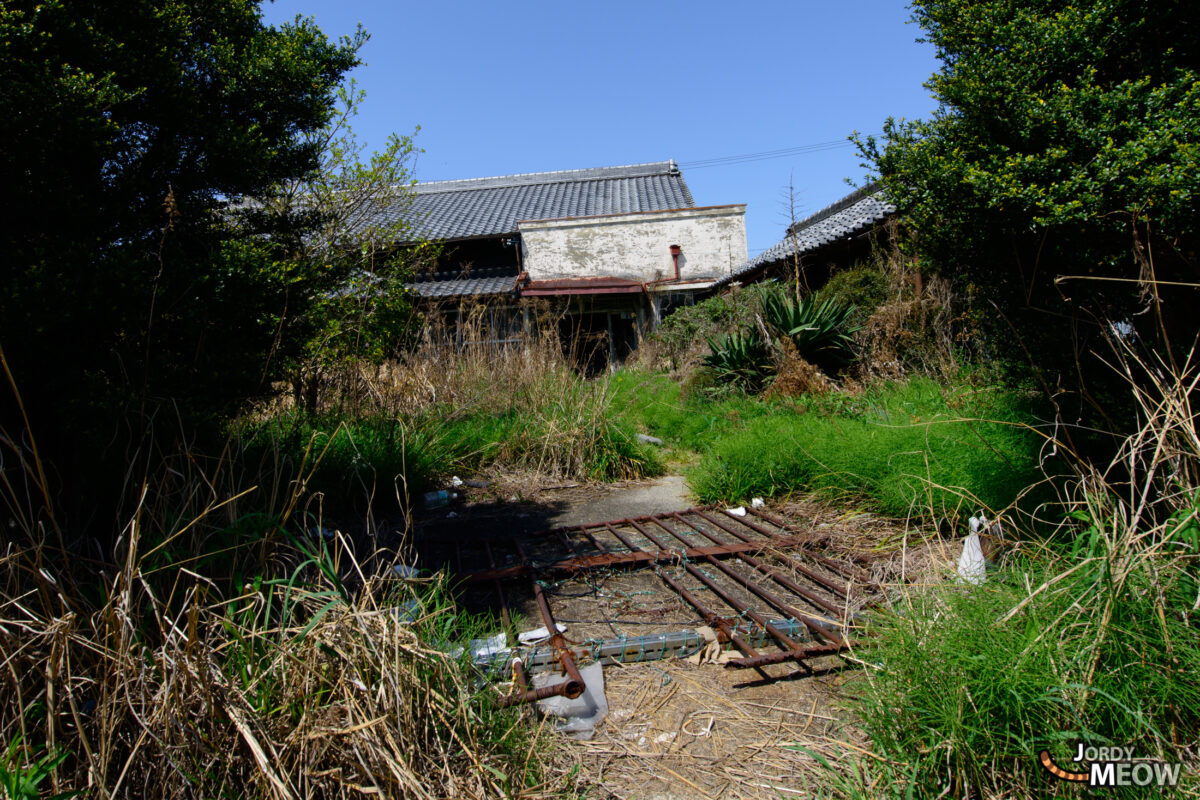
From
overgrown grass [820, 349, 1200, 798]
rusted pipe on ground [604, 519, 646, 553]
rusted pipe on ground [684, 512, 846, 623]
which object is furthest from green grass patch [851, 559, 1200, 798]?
rusted pipe on ground [604, 519, 646, 553]

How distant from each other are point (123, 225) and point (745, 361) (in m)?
5.19

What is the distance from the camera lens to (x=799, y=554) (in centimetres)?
288

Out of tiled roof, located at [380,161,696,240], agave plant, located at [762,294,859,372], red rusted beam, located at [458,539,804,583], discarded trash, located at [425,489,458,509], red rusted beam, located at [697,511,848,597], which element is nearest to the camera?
red rusted beam, located at [697,511,848,597]

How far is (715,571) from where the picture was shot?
283 cm

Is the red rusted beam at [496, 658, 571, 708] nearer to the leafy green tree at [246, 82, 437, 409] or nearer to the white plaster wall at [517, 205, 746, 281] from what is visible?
the leafy green tree at [246, 82, 437, 409]

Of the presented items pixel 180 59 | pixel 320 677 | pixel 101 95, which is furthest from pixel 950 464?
pixel 180 59

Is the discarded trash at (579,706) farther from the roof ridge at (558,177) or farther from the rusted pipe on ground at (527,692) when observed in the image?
the roof ridge at (558,177)

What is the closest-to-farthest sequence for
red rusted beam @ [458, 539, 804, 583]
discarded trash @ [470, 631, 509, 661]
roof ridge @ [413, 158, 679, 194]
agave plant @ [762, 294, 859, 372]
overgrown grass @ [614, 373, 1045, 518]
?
discarded trash @ [470, 631, 509, 661] → red rusted beam @ [458, 539, 804, 583] → overgrown grass @ [614, 373, 1045, 518] → agave plant @ [762, 294, 859, 372] → roof ridge @ [413, 158, 679, 194]

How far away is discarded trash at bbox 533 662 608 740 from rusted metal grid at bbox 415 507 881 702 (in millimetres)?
63

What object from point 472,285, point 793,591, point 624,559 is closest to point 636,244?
point 472,285

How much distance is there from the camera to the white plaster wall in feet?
48.6

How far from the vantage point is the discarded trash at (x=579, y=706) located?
1645mm

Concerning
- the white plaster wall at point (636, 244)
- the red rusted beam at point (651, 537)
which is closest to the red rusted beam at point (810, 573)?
the red rusted beam at point (651, 537)

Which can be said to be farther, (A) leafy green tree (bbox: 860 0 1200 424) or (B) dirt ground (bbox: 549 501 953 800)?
(A) leafy green tree (bbox: 860 0 1200 424)
